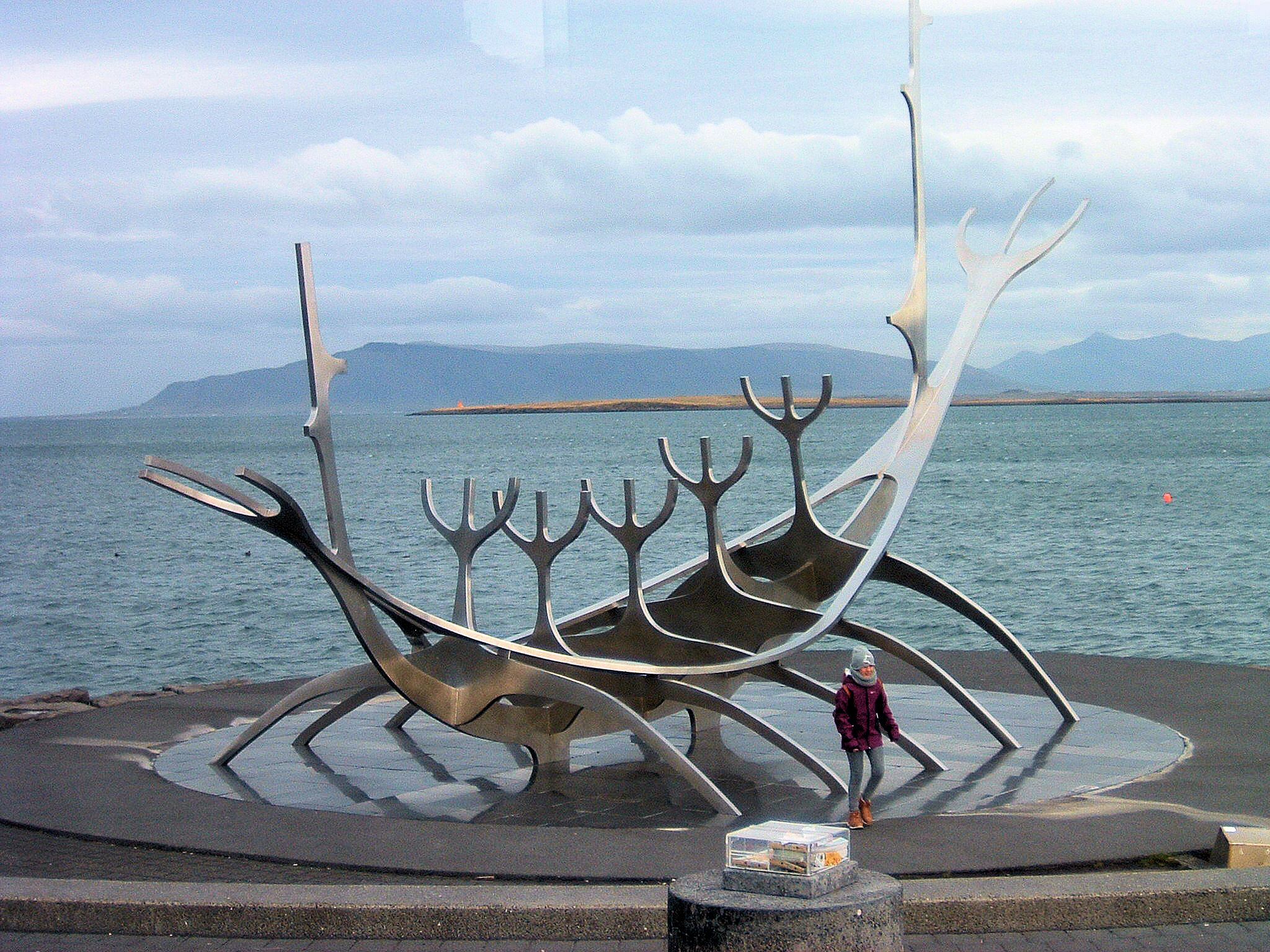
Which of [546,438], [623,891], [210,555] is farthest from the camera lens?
[546,438]

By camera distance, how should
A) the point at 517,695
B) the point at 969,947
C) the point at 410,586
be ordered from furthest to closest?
the point at 410,586 → the point at 517,695 → the point at 969,947

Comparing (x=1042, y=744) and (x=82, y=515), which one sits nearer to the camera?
(x=1042, y=744)

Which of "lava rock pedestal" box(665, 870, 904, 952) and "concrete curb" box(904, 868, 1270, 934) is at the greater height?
"lava rock pedestal" box(665, 870, 904, 952)

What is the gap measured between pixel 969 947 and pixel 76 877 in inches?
213

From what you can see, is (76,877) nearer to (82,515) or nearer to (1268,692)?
(1268,692)

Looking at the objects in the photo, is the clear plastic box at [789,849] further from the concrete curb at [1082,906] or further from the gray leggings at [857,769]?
the gray leggings at [857,769]

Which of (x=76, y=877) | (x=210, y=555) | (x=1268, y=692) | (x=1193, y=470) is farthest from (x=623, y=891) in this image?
(x=1193, y=470)

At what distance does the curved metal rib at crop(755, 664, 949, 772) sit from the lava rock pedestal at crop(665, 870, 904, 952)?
5810 millimetres

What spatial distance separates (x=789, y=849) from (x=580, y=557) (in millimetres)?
42265

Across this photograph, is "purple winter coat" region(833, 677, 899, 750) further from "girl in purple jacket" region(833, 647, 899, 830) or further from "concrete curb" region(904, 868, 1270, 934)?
"concrete curb" region(904, 868, 1270, 934)

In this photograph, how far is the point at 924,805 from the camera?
11.0 m

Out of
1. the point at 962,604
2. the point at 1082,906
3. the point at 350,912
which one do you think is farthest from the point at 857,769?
the point at 962,604

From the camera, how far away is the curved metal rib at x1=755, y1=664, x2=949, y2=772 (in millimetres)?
12008

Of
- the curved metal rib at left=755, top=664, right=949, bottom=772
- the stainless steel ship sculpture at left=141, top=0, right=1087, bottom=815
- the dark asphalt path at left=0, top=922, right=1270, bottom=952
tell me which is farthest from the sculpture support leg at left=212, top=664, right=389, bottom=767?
the dark asphalt path at left=0, top=922, right=1270, bottom=952
